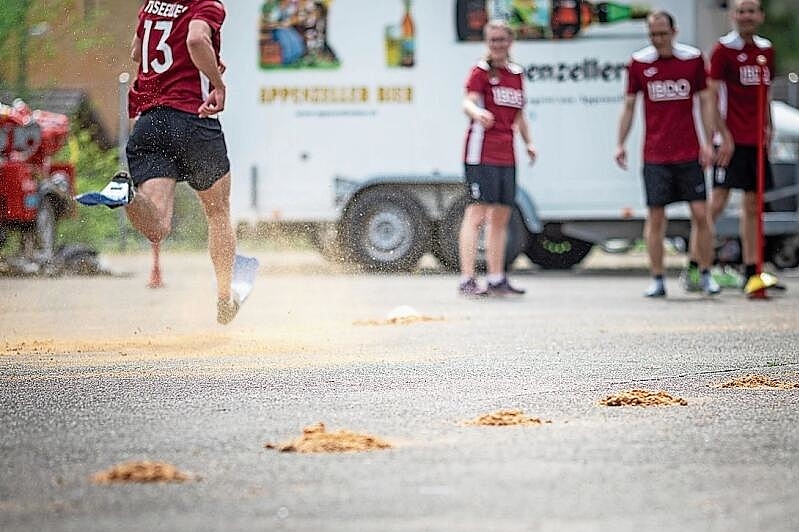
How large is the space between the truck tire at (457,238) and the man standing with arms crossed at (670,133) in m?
4.13

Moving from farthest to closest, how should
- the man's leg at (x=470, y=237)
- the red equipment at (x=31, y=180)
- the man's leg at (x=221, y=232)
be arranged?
the red equipment at (x=31, y=180) < the man's leg at (x=470, y=237) < the man's leg at (x=221, y=232)

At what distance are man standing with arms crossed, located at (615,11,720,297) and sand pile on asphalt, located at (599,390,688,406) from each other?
5.92 metres

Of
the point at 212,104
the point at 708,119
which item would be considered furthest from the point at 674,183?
the point at 212,104

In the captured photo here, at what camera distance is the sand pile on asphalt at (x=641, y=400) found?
5.46 meters

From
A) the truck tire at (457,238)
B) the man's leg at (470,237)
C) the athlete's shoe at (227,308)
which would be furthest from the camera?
the truck tire at (457,238)

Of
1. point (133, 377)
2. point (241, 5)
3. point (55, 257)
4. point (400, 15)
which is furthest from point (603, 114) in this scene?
point (133, 377)

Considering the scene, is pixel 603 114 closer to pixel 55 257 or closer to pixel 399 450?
pixel 55 257

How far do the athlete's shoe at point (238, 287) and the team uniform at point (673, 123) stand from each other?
4.04m

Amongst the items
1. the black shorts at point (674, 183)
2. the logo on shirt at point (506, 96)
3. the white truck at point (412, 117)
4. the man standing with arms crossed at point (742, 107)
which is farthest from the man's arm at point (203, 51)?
the white truck at point (412, 117)

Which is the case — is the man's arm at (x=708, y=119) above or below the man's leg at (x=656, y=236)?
above

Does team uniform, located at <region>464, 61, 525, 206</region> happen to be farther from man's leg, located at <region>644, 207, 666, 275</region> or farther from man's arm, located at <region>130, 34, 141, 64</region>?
man's arm, located at <region>130, 34, 141, 64</region>

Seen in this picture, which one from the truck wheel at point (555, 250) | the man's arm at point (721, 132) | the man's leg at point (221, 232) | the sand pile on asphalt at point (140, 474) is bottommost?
the truck wheel at point (555, 250)

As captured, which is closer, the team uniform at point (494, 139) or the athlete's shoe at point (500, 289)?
the athlete's shoe at point (500, 289)

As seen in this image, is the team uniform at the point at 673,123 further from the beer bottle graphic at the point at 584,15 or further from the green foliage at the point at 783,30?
the green foliage at the point at 783,30
